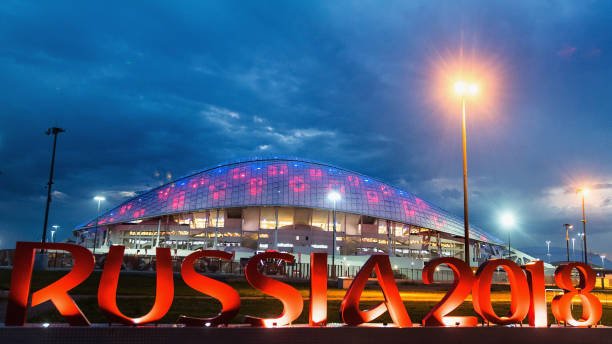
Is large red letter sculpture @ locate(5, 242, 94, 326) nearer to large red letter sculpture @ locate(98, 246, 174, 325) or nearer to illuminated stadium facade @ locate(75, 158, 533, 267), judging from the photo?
large red letter sculpture @ locate(98, 246, 174, 325)

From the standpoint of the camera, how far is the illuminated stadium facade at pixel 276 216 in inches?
3366

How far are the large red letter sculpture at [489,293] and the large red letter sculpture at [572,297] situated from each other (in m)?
1.02

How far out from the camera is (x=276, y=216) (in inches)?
3438

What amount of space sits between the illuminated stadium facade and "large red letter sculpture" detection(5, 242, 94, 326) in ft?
230

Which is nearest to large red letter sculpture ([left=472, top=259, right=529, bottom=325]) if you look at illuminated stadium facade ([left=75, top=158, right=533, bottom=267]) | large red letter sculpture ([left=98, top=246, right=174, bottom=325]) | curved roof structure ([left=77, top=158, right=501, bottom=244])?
large red letter sculpture ([left=98, top=246, right=174, bottom=325])

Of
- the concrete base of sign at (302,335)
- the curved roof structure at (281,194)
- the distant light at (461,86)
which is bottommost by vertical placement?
the concrete base of sign at (302,335)

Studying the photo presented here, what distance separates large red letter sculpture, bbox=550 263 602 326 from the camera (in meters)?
13.9

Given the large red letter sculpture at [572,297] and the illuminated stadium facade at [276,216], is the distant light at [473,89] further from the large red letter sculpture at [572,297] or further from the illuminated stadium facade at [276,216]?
the illuminated stadium facade at [276,216]

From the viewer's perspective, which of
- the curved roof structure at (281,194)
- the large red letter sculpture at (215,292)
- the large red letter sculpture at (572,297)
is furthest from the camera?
the curved roof structure at (281,194)

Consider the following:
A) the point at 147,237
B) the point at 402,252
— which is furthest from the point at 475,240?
the point at 147,237

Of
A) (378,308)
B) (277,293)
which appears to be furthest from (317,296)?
(378,308)

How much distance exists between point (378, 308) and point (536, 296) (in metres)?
4.41

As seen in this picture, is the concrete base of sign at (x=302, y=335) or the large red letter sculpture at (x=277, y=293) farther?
the large red letter sculpture at (x=277, y=293)

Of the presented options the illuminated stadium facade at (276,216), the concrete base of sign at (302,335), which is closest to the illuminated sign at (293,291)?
the concrete base of sign at (302,335)
